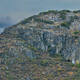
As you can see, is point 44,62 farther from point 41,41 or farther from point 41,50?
point 41,41

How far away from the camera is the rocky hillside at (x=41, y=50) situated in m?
138

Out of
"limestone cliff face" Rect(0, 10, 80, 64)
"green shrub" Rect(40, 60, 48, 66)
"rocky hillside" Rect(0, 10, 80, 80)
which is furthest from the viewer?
"limestone cliff face" Rect(0, 10, 80, 64)

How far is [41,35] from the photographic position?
16625 centimetres

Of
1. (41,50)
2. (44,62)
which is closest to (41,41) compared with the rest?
(41,50)

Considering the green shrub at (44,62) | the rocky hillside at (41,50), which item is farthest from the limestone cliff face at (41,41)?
the green shrub at (44,62)

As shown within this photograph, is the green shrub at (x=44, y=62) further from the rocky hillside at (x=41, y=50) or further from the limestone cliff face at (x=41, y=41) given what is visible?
the limestone cliff face at (x=41, y=41)

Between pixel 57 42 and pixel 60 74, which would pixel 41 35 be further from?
pixel 60 74

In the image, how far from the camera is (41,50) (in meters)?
159

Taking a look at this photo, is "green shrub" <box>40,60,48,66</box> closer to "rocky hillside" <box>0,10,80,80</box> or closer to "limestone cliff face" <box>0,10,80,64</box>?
"rocky hillside" <box>0,10,80,80</box>

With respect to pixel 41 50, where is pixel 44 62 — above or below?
below

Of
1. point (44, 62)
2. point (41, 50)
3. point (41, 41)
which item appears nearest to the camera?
point (44, 62)

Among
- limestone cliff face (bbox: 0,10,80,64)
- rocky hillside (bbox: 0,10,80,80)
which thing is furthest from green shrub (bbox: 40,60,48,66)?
limestone cliff face (bbox: 0,10,80,64)

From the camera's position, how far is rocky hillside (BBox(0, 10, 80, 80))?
13750 centimetres

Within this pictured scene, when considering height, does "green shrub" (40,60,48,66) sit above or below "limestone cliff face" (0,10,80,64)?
below
